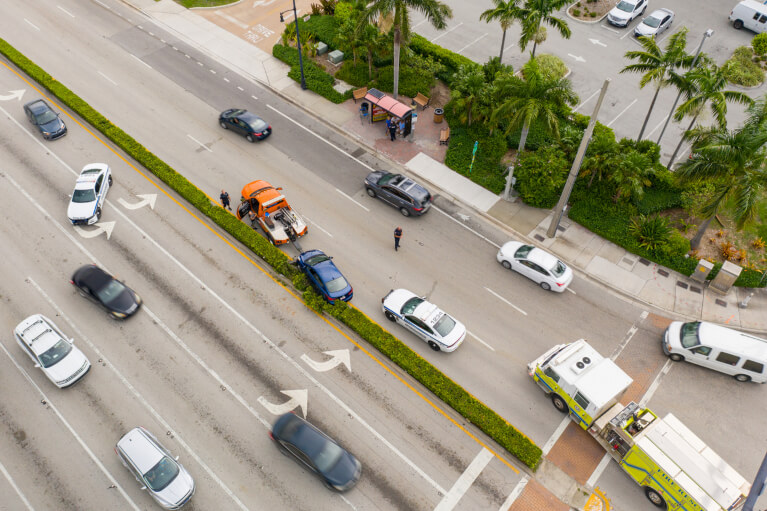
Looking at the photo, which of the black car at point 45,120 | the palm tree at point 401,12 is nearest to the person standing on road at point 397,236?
the palm tree at point 401,12

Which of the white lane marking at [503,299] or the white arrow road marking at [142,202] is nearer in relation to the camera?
the white lane marking at [503,299]

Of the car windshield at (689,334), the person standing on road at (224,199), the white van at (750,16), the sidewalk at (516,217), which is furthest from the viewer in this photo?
the white van at (750,16)

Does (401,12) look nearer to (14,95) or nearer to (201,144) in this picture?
(201,144)

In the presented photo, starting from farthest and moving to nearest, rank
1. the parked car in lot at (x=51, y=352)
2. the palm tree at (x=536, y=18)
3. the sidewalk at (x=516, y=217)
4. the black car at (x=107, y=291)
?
the palm tree at (x=536, y=18) < the sidewalk at (x=516, y=217) < the black car at (x=107, y=291) < the parked car in lot at (x=51, y=352)

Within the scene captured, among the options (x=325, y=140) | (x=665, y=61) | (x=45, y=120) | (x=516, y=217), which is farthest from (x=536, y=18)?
(x=45, y=120)

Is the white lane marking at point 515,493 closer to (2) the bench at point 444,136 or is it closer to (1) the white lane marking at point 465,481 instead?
(1) the white lane marking at point 465,481

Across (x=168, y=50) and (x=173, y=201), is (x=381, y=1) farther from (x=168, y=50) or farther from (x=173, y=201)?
(x=168, y=50)

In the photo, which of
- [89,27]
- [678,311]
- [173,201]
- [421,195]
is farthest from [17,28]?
[678,311]

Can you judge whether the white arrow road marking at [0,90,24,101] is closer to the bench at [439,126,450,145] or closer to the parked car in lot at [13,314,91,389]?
the parked car in lot at [13,314,91,389]
